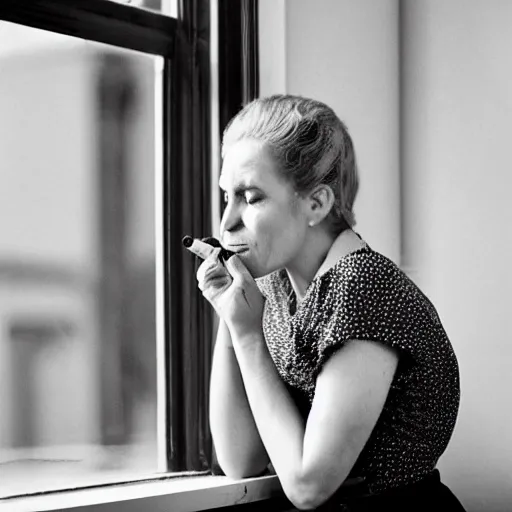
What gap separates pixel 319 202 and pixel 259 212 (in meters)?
0.10

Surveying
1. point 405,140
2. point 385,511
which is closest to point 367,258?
point 385,511

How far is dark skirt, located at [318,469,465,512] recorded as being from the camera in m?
1.28

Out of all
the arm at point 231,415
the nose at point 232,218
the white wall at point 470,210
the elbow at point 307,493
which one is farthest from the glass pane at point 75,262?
the white wall at point 470,210

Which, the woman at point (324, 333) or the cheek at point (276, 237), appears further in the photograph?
the cheek at point (276, 237)

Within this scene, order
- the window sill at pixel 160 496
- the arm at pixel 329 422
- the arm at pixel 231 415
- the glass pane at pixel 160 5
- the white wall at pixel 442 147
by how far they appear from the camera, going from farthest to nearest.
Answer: the white wall at pixel 442 147
the glass pane at pixel 160 5
the arm at pixel 231 415
the window sill at pixel 160 496
the arm at pixel 329 422

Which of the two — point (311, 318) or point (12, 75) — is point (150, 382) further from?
point (12, 75)

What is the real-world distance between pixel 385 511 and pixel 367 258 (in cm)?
37

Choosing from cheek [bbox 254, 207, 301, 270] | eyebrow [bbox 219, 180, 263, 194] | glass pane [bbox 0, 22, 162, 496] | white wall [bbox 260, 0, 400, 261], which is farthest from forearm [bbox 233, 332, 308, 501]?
white wall [bbox 260, 0, 400, 261]

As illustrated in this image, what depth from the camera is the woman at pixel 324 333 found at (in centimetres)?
122

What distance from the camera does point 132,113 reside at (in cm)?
162

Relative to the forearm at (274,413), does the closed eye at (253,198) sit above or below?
above

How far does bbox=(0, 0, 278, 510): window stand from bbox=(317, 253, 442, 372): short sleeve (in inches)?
13.9

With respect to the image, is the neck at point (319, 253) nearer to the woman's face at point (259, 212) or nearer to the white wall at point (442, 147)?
the woman's face at point (259, 212)

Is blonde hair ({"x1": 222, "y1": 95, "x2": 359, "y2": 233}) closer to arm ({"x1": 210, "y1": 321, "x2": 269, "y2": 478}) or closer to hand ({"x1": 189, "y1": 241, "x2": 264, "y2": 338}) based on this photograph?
hand ({"x1": 189, "y1": 241, "x2": 264, "y2": 338})
